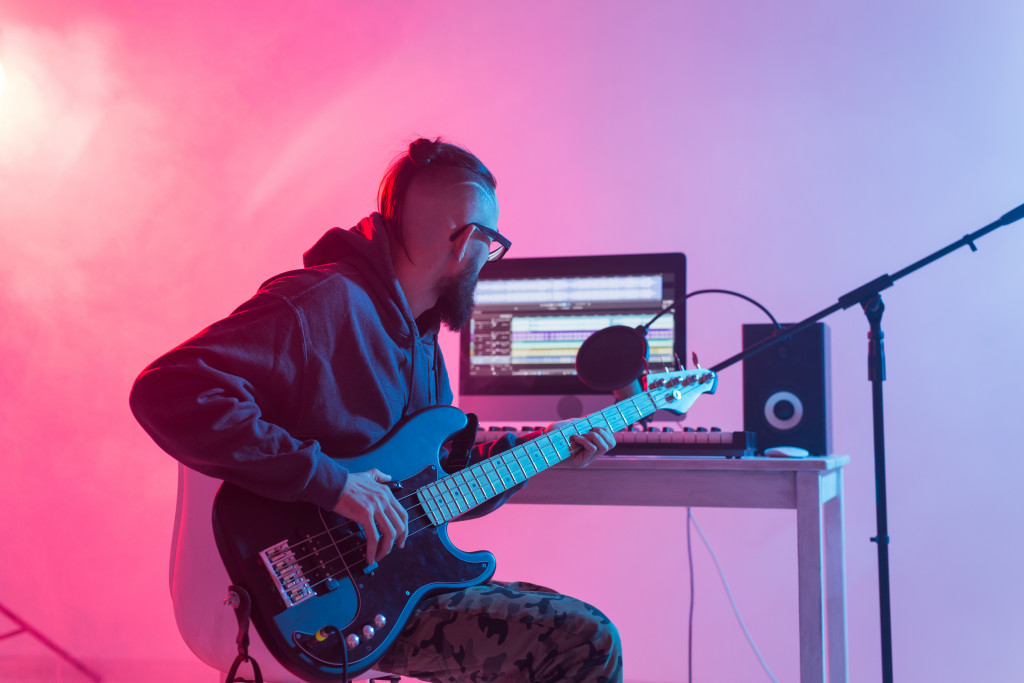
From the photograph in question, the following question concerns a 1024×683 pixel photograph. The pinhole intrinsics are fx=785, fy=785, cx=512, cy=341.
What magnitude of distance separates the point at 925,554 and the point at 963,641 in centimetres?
27

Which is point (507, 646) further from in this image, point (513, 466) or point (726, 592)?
point (726, 592)

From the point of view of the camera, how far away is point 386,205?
149cm

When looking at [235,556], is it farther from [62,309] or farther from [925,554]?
[62,309]

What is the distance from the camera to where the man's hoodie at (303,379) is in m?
1.05

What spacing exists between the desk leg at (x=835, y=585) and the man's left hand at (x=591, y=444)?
0.61m

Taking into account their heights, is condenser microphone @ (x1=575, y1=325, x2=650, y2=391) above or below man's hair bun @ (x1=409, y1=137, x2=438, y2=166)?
below

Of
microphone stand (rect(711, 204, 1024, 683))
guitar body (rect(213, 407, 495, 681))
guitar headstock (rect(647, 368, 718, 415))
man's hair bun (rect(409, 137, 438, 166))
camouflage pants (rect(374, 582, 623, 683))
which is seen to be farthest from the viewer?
guitar headstock (rect(647, 368, 718, 415))

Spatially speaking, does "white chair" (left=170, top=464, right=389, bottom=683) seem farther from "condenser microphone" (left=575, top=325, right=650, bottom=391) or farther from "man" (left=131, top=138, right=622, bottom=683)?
"condenser microphone" (left=575, top=325, right=650, bottom=391)

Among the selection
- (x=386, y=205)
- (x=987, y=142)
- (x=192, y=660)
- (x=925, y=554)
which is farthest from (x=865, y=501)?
(x=192, y=660)

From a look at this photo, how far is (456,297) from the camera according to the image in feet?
4.98

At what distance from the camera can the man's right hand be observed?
108 cm

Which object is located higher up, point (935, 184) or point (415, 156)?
point (935, 184)

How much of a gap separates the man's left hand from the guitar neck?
1 centimetres

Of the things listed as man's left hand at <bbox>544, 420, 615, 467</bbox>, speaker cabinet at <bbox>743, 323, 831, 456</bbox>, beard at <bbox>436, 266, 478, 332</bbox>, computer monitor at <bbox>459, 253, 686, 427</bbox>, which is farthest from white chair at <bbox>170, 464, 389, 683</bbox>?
speaker cabinet at <bbox>743, 323, 831, 456</bbox>
